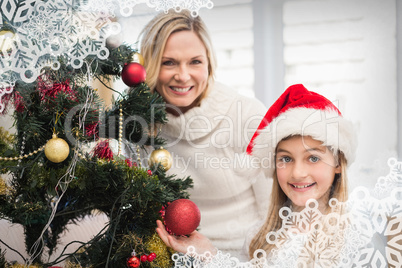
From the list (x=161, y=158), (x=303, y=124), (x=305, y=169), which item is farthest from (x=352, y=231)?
(x=161, y=158)

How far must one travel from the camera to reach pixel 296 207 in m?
1.11

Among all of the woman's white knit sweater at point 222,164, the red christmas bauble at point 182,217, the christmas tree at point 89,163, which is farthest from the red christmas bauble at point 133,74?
the red christmas bauble at point 182,217

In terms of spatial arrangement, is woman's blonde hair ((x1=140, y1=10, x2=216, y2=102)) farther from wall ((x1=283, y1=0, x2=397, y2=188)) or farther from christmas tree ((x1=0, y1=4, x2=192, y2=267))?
wall ((x1=283, y1=0, x2=397, y2=188))

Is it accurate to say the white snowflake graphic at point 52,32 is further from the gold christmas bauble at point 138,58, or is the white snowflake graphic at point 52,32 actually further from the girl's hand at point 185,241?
the girl's hand at point 185,241

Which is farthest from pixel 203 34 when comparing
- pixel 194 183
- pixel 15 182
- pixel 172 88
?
pixel 15 182

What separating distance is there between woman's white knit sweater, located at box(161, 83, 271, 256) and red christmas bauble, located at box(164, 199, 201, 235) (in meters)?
0.12

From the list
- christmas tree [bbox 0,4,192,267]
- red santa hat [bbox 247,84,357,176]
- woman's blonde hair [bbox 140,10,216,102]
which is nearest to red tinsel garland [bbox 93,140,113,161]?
christmas tree [bbox 0,4,192,267]

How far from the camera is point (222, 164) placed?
117cm

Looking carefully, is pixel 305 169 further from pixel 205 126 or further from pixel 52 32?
pixel 52 32

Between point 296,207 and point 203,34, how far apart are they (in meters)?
0.56

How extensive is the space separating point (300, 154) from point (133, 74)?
509mm

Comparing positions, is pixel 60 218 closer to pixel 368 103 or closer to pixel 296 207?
pixel 296 207

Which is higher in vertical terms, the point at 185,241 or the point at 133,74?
the point at 133,74

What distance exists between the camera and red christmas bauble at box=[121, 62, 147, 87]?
1.12 m
